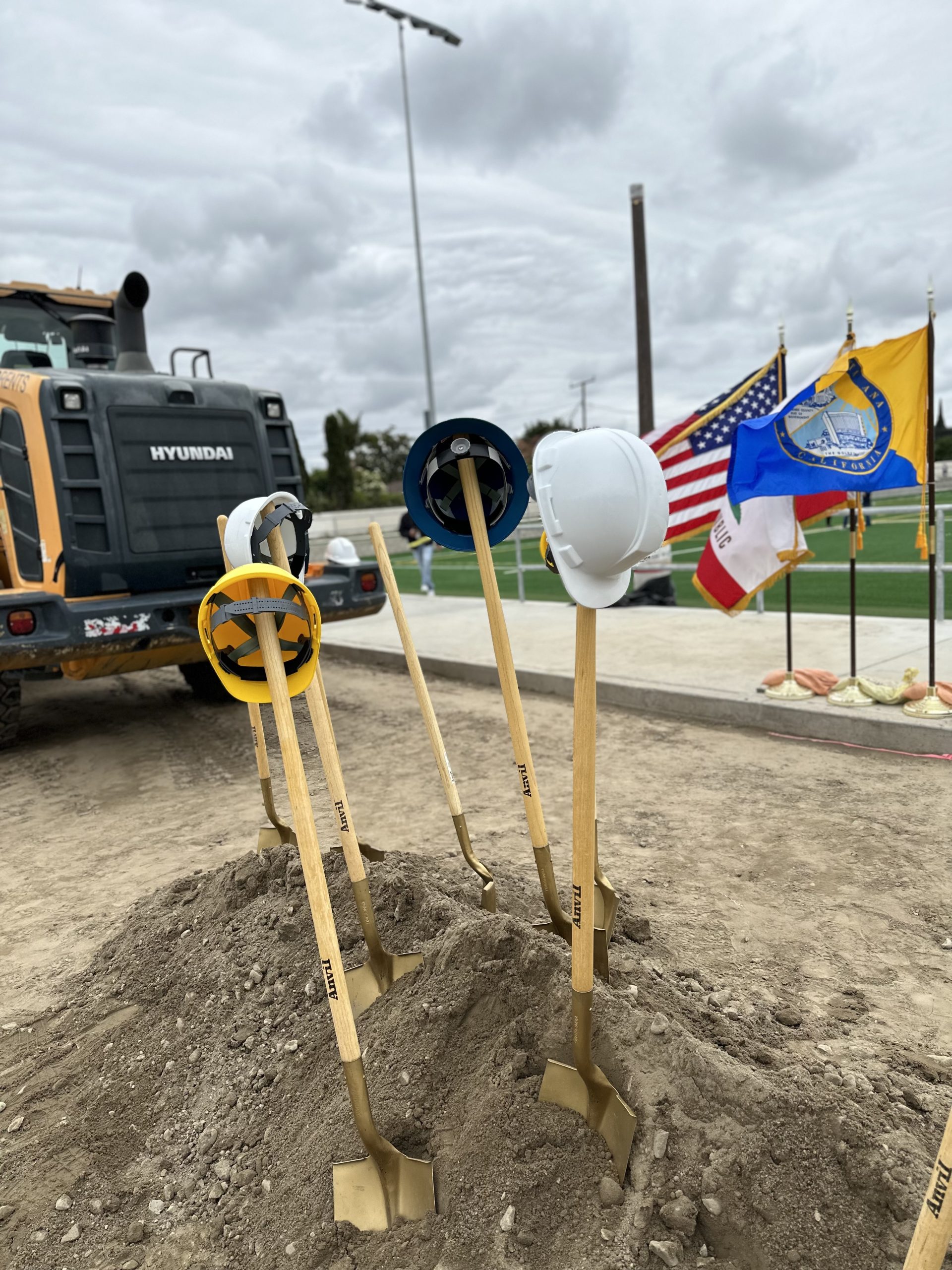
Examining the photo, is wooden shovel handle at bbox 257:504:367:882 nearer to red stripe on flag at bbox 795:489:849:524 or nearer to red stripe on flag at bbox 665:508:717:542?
red stripe on flag at bbox 795:489:849:524

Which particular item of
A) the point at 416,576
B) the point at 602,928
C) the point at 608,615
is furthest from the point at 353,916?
the point at 416,576

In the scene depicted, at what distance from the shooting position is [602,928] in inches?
113

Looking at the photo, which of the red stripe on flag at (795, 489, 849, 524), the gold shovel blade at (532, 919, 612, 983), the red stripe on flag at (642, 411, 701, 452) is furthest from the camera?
the red stripe on flag at (642, 411, 701, 452)

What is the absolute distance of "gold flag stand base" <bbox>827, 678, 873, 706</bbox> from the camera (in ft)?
20.3

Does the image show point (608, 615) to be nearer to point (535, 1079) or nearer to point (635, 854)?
point (635, 854)

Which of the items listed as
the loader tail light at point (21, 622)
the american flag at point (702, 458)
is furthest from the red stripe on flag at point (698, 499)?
the loader tail light at point (21, 622)

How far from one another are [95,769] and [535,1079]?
17.1 ft

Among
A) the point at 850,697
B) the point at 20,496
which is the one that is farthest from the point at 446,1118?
the point at 20,496

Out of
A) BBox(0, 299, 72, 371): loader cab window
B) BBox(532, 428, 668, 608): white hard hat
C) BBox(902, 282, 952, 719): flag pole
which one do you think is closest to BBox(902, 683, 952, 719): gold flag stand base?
BBox(902, 282, 952, 719): flag pole

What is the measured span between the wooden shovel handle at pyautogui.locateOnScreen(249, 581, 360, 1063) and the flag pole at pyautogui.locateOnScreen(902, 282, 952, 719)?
4702mm

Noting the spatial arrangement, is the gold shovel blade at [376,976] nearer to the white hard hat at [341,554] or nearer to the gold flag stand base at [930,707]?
the gold flag stand base at [930,707]

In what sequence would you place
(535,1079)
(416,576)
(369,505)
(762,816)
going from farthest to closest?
(369,505), (416,576), (762,816), (535,1079)

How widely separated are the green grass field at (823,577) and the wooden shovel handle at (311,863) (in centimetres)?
571

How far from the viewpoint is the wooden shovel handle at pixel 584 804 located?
83.9 inches
